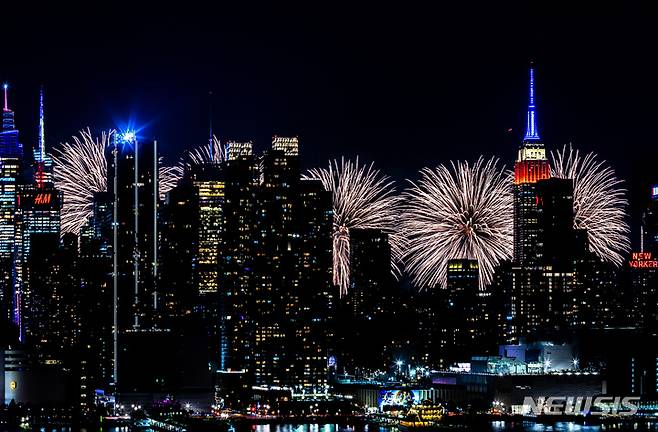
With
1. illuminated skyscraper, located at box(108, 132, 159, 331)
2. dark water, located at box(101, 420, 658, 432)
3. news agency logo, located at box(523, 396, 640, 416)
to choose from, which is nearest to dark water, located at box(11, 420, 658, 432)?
dark water, located at box(101, 420, 658, 432)

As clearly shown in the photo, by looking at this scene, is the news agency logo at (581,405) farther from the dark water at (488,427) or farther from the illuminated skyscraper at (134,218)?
the illuminated skyscraper at (134,218)

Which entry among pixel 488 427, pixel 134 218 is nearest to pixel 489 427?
pixel 488 427

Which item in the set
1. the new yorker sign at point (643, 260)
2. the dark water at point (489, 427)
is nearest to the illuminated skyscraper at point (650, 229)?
the new yorker sign at point (643, 260)

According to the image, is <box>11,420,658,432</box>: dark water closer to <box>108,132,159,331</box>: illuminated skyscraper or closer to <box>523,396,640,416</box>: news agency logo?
<box>523,396,640,416</box>: news agency logo

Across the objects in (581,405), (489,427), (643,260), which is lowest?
(489,427)

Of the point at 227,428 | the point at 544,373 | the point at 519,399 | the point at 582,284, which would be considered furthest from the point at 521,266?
the point at 227,428

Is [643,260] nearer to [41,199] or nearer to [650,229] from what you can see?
[650,229]
